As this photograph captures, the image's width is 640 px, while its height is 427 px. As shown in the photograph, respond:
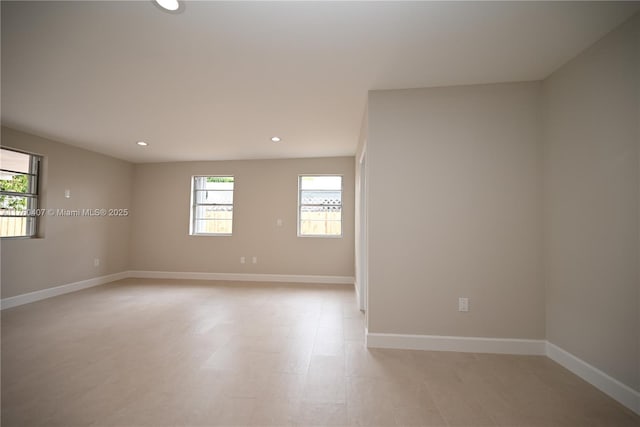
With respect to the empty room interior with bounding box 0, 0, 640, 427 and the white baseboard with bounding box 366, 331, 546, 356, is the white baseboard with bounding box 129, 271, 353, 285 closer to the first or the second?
the empty room interior with bounding box 0, 0, 640, 427

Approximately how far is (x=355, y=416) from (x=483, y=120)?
2.58m

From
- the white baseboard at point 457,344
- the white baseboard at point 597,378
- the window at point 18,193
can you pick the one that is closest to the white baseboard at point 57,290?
the window at point 18,193

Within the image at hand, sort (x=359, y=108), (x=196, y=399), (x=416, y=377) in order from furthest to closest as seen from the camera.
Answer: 1. (x=359, y=108)
2. (x=416, y=377)
3. (x=196, y=399)

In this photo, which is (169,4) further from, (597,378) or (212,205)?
(212,205)

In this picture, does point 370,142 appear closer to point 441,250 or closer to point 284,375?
point 441,250

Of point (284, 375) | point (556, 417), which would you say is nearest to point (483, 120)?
point (556, 417)

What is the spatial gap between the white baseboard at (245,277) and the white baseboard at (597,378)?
129 inches

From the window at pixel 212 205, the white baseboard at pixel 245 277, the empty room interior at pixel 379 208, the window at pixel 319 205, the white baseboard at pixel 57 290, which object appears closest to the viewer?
the empty room interior at pixel 379 208

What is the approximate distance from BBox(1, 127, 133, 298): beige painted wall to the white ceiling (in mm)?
1037

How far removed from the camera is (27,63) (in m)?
2.23

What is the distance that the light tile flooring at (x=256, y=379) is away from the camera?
165cm

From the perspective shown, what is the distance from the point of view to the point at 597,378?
6.41 feet

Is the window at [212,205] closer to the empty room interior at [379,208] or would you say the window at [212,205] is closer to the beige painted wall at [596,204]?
the empty room interior at [379,208]

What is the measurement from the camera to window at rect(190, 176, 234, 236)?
5.77m
